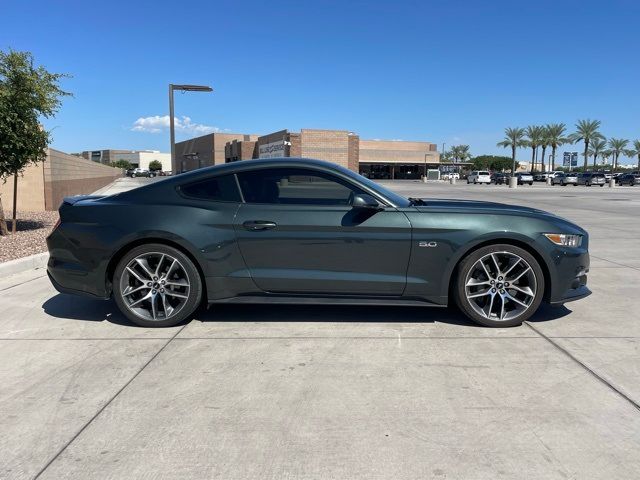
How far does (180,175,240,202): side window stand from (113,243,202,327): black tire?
0.56 metres

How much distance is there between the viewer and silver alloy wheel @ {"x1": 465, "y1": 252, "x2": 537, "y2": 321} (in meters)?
4.62

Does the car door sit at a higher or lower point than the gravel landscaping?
higher

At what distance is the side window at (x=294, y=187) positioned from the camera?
4745 mm

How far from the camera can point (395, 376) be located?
3711mm

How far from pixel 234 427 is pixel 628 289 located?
5361 mm

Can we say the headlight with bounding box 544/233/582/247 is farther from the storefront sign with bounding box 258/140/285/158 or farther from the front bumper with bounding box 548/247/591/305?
the storefront sign with bounding box 258/140/285/158

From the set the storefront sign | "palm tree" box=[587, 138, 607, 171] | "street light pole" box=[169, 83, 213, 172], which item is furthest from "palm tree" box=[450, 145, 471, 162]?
"street light pole" box=[169, 83, 213, 172]

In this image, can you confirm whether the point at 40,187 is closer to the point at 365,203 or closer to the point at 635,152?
the point at 365,203

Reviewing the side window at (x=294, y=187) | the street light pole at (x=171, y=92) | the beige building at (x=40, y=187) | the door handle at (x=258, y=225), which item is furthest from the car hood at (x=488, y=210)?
the street light pole at (x=171, y=92)

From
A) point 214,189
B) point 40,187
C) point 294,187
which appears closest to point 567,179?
point 40,187

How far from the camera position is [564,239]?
4.66 m

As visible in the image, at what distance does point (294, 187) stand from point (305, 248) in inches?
24.8

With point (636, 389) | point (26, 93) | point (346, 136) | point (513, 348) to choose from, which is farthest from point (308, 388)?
point (346, 136)

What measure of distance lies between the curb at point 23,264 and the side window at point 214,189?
3.85 m
